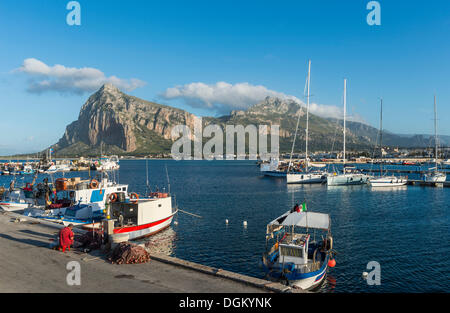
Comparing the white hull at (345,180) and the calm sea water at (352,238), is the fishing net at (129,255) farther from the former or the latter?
the white hull at (345,180)

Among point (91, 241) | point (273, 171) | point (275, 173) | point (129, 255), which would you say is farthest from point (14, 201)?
point (273, 171)

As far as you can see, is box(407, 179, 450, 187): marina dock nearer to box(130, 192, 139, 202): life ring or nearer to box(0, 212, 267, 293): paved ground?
box(130, 192, 139, 202): life ring

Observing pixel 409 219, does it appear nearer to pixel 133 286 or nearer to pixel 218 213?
pixel 218 213

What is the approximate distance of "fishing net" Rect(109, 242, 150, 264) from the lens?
18.8 meters

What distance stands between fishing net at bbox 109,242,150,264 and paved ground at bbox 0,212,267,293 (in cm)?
43

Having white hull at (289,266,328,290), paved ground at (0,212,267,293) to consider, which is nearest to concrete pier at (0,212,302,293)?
paved ground at (0,212,267,293)

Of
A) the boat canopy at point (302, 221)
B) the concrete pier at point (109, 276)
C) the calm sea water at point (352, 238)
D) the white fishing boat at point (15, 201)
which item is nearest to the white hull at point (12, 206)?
the white fishing boat at point (15, 201)

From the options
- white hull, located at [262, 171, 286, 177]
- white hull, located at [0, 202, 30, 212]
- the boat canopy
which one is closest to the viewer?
the boat canopy

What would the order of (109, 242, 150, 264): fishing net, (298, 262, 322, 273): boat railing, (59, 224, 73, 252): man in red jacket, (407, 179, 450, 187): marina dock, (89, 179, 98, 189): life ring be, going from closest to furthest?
(109, 242, 150, 264): fishing net < (59, 224, 73, 252): man in red jacket < (298, 262, 322, 273): boat railing < (89, 179, 98, 189): life ring < (407, 179, 450, 187): marina dock

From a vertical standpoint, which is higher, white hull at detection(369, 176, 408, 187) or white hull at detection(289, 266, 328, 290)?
white hull at detection(369, 176, 408, 187)

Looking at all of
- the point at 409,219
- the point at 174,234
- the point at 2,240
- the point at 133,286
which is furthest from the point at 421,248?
the point at 2,240

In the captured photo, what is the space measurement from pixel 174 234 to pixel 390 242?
2405cm

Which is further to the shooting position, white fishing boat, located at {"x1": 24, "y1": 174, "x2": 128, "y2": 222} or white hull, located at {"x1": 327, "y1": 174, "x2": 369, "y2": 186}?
white hull, located at {"x1": 327, "y1": 174, "x2": 369, "y2": 186}

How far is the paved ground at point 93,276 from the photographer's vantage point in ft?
Result: 50.0
